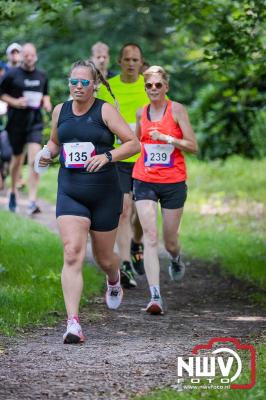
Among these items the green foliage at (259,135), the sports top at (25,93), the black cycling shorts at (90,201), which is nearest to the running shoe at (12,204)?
the sports top at (25,93)

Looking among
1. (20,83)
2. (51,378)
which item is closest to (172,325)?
(51,378)

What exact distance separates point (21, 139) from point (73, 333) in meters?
8.04

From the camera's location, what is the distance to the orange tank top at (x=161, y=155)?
9.66 meters

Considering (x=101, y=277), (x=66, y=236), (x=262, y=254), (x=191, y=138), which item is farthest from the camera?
(x=262, y=254)

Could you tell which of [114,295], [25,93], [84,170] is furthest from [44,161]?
[25,93]

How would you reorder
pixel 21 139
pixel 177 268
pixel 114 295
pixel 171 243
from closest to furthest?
pixel 114 295
pixel 171 243
pixel 177 268
pixel 21 139

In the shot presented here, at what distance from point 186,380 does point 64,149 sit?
7.59ft

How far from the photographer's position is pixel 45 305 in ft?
30.0

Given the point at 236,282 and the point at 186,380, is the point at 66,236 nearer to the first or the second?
the point at 186,380

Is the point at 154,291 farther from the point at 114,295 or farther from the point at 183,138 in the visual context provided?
the point at 183,138

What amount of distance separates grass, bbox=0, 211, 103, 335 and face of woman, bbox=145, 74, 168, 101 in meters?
1.97

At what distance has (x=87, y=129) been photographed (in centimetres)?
795

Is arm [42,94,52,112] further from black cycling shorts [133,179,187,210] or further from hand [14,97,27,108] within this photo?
black cycling shorts [133,179,187,210]

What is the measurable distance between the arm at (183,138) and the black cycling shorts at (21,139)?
18.7 feet
